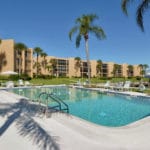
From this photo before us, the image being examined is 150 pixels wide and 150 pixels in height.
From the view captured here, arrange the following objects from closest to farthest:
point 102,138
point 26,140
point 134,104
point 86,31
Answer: point 26,140 < point 102,138 < point 134,104 < point 86,31

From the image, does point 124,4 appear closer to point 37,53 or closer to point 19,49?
point 19,49

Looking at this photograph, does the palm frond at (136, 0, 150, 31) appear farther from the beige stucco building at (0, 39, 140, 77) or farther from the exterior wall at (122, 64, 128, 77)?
the exterior wall at (122, 64, 128, 77)

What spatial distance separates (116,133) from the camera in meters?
7.00

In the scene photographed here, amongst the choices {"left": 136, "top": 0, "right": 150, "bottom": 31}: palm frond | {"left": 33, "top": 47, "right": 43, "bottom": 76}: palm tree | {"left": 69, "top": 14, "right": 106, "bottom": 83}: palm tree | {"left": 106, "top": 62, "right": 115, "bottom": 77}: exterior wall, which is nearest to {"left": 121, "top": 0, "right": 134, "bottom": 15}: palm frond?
{"left": 136, "top": 0, "right": 150, "bottom": 31}: palm frond

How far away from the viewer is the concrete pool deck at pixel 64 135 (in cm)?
571

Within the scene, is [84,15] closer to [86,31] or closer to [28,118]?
[86,31]

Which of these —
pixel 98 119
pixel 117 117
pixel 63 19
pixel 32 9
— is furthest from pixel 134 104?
pixel 63 19

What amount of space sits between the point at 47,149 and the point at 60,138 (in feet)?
2.85

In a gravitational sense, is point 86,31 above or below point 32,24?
below

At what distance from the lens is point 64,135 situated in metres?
6.50

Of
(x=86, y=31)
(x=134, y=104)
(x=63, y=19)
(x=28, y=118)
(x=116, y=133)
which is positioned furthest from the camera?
(x=63, y=19)

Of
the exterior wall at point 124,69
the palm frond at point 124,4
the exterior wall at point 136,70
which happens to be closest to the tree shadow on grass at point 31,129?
the palm frond at point 124,4

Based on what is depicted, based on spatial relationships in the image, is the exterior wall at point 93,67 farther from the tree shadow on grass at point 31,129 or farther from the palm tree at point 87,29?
the tree shadow on grass at point 31,129

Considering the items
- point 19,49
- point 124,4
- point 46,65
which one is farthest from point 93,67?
point 124,4
